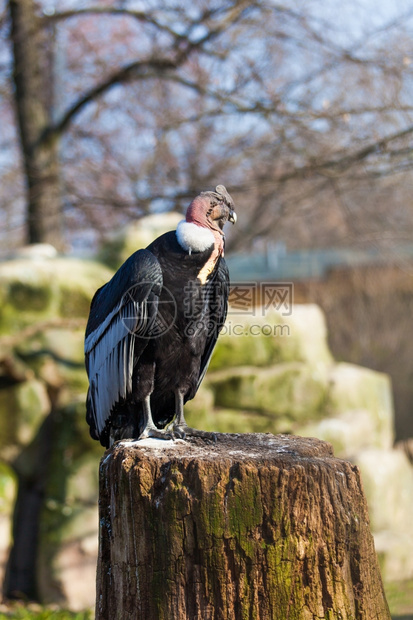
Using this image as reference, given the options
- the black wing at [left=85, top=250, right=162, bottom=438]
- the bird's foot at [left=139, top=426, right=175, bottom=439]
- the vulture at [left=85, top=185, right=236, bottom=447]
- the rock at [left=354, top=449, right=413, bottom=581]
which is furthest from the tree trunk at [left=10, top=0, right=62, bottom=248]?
the bird's foot at [left=139, top=426, right=175, bottom=439]

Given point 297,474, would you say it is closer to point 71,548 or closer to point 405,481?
point 71,548

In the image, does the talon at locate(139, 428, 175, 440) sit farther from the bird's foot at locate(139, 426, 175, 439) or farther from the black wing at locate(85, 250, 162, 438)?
the black wing at locate(85, 250, 162, 438)

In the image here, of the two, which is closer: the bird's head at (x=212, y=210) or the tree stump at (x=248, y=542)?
the tree stump at (x=248, y=542)

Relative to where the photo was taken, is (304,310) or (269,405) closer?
(269,405)

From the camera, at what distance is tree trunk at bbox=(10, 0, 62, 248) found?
7.62 metres

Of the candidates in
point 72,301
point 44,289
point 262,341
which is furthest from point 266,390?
point 44,289

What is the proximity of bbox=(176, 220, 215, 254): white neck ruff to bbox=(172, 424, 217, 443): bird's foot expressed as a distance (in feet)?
2.46

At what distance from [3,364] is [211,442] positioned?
4.22m

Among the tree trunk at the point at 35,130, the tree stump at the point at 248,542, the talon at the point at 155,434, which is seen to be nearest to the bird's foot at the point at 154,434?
the talon at the point at 155,434

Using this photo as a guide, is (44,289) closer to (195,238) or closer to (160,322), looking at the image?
(160,322)

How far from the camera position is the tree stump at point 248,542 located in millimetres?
2076

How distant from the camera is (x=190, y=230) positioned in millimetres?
2637

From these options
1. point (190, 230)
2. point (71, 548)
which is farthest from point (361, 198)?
point (190, 230)

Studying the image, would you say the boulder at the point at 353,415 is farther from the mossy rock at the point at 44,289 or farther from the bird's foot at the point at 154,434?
the bird's foot at the point at 154,434
